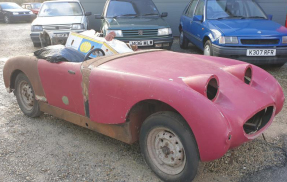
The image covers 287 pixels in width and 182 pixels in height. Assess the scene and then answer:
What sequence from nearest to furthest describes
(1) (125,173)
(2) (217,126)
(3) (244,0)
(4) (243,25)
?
(2) (217,126)
(1) (125,173)
(4) (243,25)
(3) (244,0)

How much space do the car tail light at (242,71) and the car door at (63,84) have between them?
1.51 m

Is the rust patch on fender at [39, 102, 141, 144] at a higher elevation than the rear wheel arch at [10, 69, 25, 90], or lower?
lower

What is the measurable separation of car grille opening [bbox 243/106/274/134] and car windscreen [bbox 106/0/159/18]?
564 centimetres

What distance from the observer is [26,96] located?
12.6 ft

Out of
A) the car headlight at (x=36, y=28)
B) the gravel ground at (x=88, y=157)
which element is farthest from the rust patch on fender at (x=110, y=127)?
the car headlight at (x=36, y=28)

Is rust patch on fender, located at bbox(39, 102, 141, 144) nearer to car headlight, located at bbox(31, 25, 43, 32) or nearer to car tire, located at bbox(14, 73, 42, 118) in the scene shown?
car tire, located at bbox(14, 73, 42, 118)

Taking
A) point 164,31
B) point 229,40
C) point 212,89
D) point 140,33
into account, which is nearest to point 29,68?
point 212,89

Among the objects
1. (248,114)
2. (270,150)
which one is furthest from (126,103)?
(270,150)

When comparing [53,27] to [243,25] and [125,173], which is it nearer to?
[243,25]

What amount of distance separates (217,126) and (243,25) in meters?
4.71

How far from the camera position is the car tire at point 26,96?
3.72m

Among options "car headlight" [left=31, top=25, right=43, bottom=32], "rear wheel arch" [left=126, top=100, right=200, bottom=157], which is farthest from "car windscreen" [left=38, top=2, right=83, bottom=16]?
"rear wheel arch" [left=126, top=100, right=200, bottom=157]

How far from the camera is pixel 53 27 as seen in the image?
8391 mm

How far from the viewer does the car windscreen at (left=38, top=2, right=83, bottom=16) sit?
9188 mm
